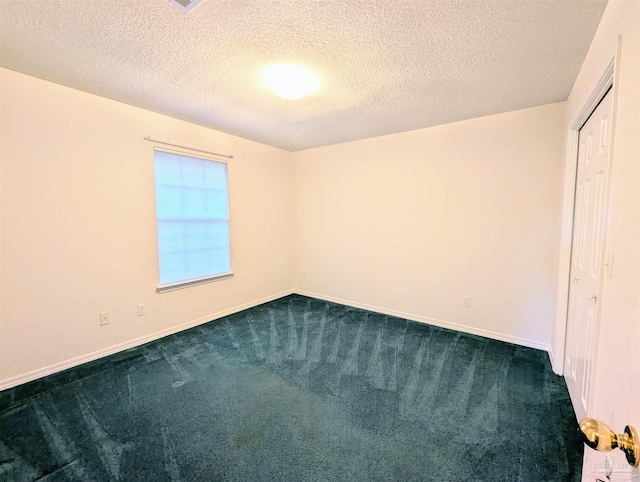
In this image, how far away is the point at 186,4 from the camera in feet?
4.88

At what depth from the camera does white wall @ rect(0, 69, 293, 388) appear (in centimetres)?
231

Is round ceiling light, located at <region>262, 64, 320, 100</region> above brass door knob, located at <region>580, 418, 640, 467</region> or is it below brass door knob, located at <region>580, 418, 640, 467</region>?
above

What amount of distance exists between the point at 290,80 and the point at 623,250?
2.20 metres

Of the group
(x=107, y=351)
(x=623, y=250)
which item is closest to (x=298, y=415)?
(x=623, y=250)

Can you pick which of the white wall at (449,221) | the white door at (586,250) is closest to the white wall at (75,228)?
the white wall at (449,221)

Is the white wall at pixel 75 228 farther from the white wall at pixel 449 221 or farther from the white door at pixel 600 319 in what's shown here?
the white door at pixel 600 319

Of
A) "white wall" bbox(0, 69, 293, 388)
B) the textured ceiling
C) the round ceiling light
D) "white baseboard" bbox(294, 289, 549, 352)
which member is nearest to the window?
"white wall" bbox(0, 69, 293, 388)

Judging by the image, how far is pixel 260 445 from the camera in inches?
68.5

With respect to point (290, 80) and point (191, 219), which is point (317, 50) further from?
point (191, 219)

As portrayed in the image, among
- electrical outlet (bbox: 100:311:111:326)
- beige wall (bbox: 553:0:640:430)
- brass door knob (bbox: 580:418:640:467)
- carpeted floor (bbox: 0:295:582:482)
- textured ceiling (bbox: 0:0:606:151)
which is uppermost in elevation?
textured ceiling (bbox: 0:0:606:151)

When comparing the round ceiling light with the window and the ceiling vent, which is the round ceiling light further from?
the window

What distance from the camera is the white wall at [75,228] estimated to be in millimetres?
2307

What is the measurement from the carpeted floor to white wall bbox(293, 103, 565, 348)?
573 millimetres

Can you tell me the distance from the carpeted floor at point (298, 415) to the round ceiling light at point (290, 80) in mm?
2389
